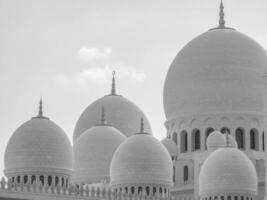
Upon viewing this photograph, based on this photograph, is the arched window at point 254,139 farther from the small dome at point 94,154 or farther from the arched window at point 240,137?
the small dome at point 94,154

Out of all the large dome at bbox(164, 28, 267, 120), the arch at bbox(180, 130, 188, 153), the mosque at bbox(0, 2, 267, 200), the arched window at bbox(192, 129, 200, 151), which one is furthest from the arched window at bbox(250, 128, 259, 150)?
the arch at bbox(180, 130, 188, 153)

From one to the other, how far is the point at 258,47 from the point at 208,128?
19.1ft

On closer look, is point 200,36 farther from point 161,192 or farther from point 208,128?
point 161,192

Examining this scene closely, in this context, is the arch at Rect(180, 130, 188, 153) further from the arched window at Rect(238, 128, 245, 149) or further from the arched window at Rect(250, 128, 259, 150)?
the arched window at Rect(250, 128, 259, 150)

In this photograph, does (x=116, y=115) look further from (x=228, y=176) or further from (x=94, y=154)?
(x=228, y=176)

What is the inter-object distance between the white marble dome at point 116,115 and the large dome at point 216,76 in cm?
246

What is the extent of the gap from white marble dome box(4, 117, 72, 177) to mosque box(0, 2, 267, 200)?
0.04 metres

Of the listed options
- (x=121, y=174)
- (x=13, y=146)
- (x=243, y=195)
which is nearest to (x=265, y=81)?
(x=243, y=195)

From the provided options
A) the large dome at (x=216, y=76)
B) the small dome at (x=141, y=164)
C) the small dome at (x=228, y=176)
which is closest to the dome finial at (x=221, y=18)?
the large dome at (x=216, y=76)

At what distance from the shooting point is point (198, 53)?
44.6 metres

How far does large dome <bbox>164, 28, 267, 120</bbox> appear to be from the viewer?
4309 cm

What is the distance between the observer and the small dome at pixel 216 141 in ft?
129

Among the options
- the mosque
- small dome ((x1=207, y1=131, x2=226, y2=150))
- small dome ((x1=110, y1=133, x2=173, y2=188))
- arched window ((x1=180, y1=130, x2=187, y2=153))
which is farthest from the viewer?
arched window ((x1=180, y1=130, x2=187, y2=153))

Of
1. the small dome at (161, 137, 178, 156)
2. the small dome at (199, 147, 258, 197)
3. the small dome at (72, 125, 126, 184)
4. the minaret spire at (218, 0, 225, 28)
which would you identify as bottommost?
the small dome at (199, 147, 258, 197)
